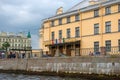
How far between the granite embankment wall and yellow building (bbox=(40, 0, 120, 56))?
2.38 meters

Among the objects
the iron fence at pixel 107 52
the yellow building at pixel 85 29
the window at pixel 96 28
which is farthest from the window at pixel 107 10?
the iron fence at pixel 107 52

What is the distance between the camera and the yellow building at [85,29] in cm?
4869

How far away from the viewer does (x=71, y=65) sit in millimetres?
39125

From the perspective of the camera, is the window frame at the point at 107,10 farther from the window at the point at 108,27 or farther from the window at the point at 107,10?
the window at the point at 108,27

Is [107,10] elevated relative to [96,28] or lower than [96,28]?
elevated

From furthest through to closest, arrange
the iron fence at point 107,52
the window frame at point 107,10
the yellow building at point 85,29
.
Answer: the window frame at point 107,10 → the yellow building at point 85,29 → the iron fence at point 107,52

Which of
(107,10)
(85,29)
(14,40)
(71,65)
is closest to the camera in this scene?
(71,65)

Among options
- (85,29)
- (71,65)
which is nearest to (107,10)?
(85,29)

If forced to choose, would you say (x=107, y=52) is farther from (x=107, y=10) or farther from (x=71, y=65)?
(x=107, y=10)

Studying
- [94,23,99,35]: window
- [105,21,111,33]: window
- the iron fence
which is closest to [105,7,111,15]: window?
[105,21,111,33]: window

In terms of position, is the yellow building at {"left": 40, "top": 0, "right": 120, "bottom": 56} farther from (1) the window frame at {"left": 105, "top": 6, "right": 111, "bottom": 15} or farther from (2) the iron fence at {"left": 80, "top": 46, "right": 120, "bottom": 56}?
(2) the iron fence at {"left": 80, "top": 46, "right": 120, "bottom": 56}

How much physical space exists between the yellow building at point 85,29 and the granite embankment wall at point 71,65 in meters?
2.38

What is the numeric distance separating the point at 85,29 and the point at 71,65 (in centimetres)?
1569

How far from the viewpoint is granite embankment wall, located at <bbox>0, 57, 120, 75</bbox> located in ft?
111
